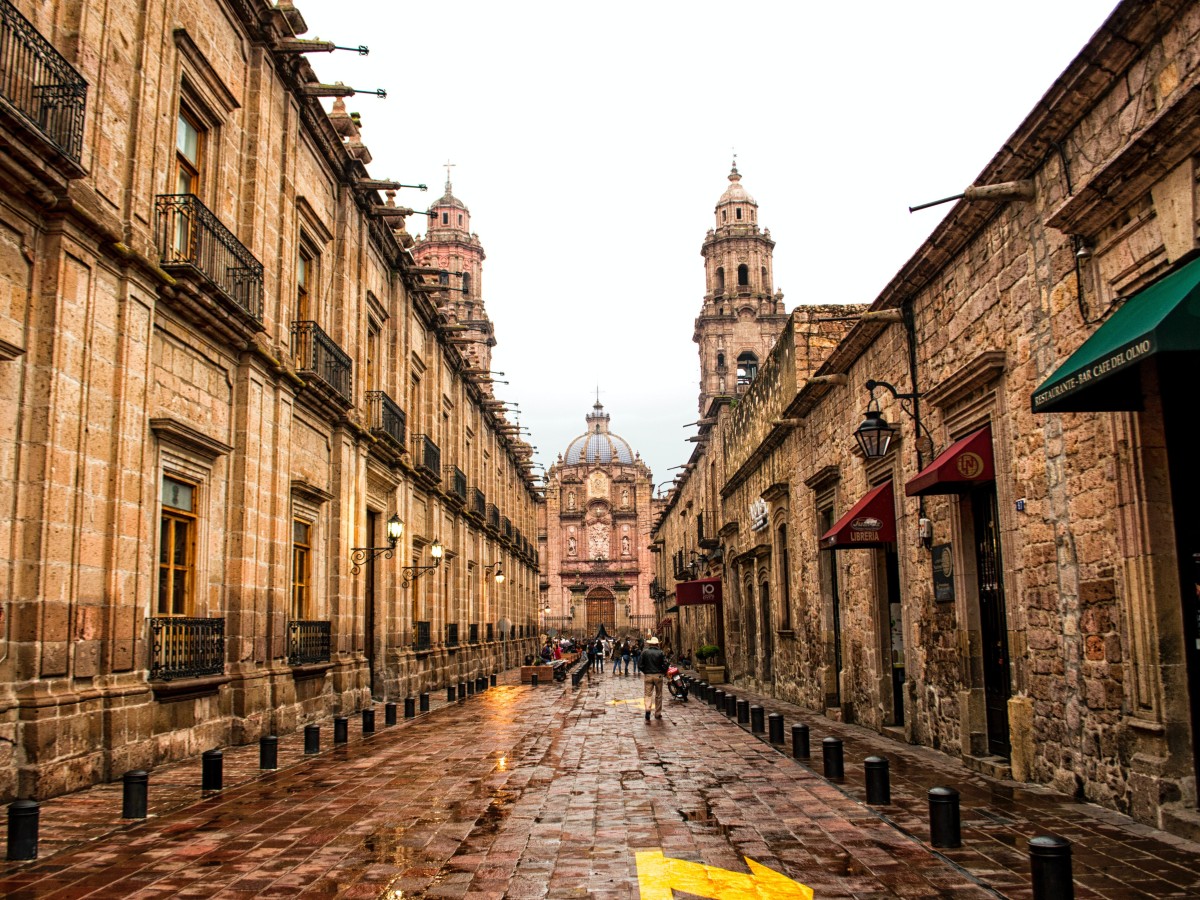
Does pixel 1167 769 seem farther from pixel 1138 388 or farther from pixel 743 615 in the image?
pixel 743 615

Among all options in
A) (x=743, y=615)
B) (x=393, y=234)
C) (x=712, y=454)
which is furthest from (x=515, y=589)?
(x=393, y=234)

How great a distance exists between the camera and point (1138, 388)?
7.50 meters

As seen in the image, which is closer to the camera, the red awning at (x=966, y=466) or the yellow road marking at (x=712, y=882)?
the yellow road marking at (x=712, y=882)

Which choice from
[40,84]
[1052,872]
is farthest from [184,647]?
[1052,872]

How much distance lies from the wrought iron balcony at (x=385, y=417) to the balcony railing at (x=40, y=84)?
37.2ft

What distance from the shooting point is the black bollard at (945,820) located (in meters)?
6.82

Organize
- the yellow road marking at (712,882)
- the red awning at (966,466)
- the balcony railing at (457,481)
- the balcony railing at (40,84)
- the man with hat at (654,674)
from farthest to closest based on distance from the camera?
the balcony railing at (457,481) < the man with hat at (654,674) < the red awning at (966,466) < the balcony railing at (40,84) < the yellow road marking at (712,882)

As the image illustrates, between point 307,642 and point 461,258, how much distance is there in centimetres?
5093

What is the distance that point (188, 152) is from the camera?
13.3 m

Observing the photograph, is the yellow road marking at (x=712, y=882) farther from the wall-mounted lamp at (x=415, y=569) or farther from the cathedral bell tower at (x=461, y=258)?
the cathedral bell tower at (x=461, y=258)

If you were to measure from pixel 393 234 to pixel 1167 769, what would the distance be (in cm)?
1953

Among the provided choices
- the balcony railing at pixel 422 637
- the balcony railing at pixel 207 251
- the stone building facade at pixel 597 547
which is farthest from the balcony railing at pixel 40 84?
the stone building facade at pixel 597 547

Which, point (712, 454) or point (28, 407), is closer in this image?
point (28, 407)

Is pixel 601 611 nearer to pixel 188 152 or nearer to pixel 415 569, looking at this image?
pixel 415 569
